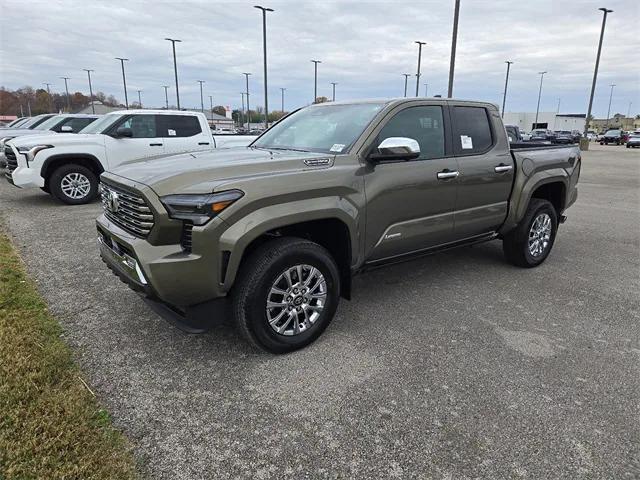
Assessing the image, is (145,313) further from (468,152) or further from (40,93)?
(40,93)

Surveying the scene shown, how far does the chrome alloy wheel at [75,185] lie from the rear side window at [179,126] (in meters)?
1.82

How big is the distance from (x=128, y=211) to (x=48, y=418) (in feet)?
4.28

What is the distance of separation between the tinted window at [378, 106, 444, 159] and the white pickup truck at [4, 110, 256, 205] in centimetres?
443

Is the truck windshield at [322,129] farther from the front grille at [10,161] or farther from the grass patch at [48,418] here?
the front grille at [10,161]

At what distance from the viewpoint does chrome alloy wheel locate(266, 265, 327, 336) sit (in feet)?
10.1

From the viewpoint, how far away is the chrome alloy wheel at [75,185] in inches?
341

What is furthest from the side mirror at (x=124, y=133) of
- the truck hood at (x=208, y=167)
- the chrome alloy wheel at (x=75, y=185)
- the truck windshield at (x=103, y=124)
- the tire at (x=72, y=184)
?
the truck hood at (x=208, y=167)

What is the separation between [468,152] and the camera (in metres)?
4.30

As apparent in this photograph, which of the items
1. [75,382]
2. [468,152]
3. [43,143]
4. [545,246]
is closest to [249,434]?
[75,382]

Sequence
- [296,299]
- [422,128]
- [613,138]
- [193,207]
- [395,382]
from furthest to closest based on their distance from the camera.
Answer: [613,138] → [422,128] → [296,299] → [395,382] → [193,207]

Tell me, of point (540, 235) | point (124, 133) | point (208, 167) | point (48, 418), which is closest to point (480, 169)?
point (540, 235)

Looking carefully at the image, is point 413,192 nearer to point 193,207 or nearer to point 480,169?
point 480,169

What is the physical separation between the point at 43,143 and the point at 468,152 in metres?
7.78

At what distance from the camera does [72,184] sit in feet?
28.7
